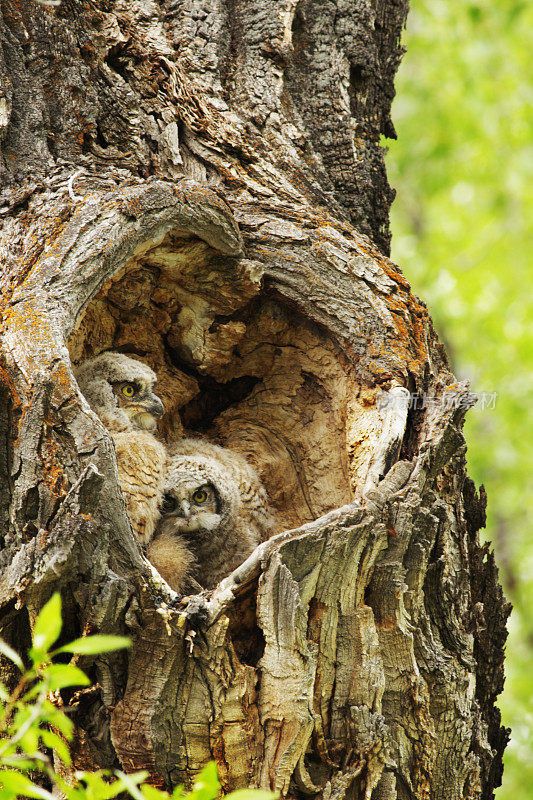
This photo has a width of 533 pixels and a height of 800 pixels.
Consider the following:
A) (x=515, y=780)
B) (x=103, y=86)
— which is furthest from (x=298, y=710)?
(x=515, y=780)

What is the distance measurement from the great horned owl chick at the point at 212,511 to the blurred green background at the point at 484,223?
217 inches

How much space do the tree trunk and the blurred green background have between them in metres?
5.23

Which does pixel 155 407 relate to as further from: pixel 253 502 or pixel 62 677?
pixel 62 677

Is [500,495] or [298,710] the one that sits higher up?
[500,495]

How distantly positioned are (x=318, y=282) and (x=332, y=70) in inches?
49.2

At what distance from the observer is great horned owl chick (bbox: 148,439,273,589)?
291 centimetres

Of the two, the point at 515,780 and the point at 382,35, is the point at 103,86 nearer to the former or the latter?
the point at 382,35

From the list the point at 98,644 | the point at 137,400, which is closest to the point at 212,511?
the point at 137,400

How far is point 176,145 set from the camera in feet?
9.73

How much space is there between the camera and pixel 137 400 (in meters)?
3.02

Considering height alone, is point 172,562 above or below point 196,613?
above

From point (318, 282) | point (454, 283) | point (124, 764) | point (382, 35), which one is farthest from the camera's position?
point (454, 283)

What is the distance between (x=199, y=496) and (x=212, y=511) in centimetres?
8

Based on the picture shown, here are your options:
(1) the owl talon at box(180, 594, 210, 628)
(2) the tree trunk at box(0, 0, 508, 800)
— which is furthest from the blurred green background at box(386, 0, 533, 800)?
(1) the owl talon at box(180, 594, 210, 628)
